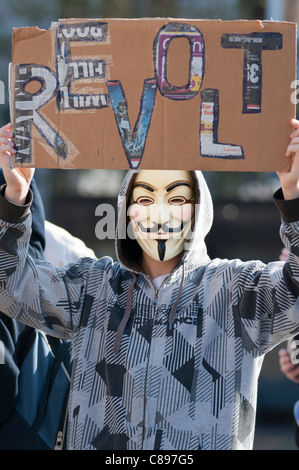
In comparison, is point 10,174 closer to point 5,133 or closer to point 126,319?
point 5,133

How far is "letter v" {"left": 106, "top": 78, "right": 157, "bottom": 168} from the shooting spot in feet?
8.64

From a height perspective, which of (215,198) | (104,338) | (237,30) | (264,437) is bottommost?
(264,437)

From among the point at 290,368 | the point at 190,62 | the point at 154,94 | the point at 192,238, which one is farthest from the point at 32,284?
the point at 290,368

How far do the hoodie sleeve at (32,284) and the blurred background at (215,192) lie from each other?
4726mm

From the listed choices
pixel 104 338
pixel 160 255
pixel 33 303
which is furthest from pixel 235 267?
pixel 33 303

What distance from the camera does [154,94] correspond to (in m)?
2.63

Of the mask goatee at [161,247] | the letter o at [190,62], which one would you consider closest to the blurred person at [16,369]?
the mask goatee at [161,247]

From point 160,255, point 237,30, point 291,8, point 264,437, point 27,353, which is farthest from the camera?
point 291,8

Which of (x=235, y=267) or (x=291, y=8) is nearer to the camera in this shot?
(x=235, y=267)

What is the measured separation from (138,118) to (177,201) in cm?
36

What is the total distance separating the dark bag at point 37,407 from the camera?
3.05m

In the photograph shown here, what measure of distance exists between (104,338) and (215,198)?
506 centimetres
